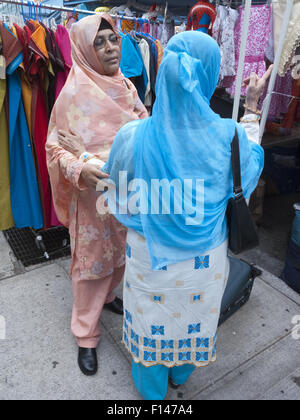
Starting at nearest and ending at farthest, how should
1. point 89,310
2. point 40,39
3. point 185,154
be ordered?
point 185,154
point 89,310
point 40,39

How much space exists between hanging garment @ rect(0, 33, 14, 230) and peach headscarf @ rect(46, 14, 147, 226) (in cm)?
88

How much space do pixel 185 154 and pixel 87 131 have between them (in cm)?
72

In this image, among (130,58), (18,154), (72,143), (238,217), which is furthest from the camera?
(130,58)

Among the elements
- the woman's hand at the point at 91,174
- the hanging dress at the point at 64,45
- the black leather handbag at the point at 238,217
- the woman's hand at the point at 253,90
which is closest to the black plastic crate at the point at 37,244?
the hanging dress at the point at 64,45

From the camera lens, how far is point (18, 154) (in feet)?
8.16

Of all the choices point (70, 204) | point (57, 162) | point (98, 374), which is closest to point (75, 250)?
→ point (70, 204)

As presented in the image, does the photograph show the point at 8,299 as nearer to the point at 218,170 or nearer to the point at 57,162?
the point at 57,162

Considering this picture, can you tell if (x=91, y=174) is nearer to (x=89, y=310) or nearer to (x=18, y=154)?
(x=89, y=310)

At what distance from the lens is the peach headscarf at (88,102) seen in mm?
1575

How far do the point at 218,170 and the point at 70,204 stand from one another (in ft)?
3.30

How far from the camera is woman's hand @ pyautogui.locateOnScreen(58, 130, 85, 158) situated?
150 cm

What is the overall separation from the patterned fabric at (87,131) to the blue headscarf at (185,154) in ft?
1.28

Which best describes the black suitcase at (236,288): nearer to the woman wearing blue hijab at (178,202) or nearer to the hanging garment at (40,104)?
the woman wearing blue hijab at (178,202)

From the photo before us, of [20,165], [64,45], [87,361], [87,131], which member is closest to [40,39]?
[64,45]
